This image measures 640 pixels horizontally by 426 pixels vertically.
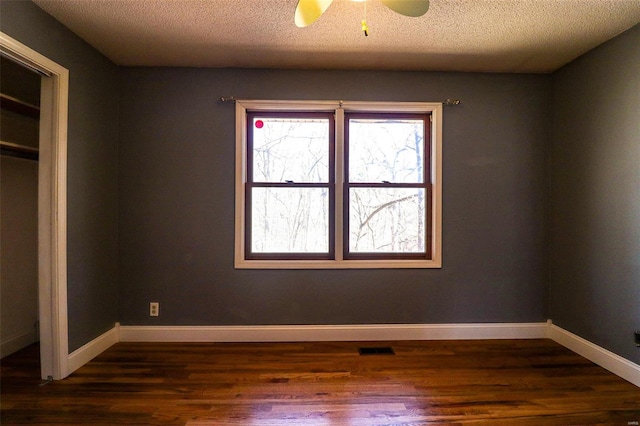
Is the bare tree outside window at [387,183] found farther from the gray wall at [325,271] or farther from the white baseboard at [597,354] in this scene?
the white baseboard at [597,354]

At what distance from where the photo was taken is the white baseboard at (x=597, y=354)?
210cm

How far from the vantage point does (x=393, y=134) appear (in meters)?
2.83

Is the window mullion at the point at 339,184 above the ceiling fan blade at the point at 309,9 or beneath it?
beneath

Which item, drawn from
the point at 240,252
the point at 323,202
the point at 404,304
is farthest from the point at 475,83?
the point at 240,252

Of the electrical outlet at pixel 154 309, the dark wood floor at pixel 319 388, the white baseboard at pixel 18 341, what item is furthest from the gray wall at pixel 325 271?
the white baseboard at pixel 18 341

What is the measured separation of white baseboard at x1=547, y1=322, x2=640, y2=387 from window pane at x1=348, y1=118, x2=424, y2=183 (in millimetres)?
1876

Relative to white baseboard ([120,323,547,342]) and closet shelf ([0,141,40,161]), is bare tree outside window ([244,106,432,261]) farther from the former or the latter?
closet shelf ([0,141,40,161])

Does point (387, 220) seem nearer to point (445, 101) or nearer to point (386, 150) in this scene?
point (386, 150)

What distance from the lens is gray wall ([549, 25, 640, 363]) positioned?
212 cm

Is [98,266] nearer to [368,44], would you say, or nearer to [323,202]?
[323,202]

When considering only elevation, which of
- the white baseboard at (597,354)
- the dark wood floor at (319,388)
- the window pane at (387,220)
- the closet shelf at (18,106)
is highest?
the closet shelf at (18,106)

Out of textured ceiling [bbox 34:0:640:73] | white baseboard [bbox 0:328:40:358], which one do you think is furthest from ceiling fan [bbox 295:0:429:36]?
white baseboard [bbox 0:328:40:358]

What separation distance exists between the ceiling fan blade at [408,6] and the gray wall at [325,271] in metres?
1.29

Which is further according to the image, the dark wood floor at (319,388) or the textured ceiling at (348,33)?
the textured ceiling at (348,33)
